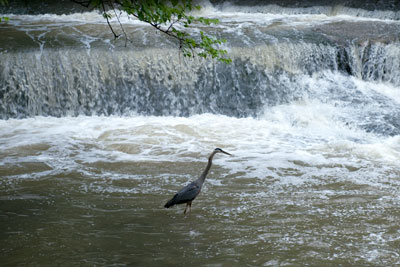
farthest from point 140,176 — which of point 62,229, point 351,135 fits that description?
point 351,135

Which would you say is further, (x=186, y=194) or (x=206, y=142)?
(x=206, y=142)

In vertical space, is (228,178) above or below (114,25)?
below

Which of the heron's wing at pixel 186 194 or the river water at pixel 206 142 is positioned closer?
the river water at pixel 206 142

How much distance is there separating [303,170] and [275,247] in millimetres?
3102

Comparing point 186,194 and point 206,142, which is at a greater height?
point 186,194

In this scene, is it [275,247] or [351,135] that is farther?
[351,135]

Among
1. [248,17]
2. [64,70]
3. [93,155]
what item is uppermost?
[248,17]

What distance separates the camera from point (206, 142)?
30.4 ft

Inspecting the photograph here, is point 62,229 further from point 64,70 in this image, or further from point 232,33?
point 232,33

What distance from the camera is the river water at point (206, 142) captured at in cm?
480

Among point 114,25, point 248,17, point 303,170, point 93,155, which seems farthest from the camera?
point 248,17

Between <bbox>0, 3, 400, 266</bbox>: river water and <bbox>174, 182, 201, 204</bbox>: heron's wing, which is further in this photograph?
<bbox>174, 182, 201, 204</bbox>: heron's wing

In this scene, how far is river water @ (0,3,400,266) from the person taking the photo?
4.80 meters

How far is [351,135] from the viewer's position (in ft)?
33.6
